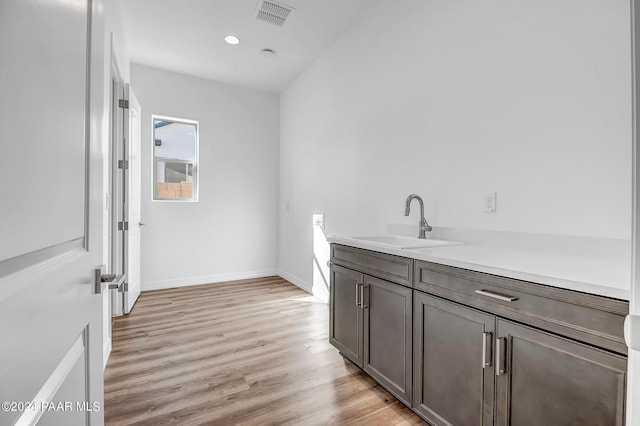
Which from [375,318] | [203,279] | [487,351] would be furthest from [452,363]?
[203,279]

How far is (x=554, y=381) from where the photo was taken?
3.44 ft

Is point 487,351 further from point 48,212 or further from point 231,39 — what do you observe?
point 231,39

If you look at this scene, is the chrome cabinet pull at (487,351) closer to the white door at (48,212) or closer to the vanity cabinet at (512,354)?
the vanity cabinet at (512,354)

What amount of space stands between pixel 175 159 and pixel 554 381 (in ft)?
14.7

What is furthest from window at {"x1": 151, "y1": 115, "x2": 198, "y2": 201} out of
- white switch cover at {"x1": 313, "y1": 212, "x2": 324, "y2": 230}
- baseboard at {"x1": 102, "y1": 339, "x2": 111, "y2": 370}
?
baseboard at {"x1": 102, "y1": 339, "x2": 111, "y2": 370}

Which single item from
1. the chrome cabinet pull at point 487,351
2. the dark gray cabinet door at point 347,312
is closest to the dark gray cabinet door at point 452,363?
the chrome cabinet pull at point 487,351

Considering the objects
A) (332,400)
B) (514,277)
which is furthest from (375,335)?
(514,277)

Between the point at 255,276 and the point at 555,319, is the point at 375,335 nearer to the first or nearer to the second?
the point at 555,319

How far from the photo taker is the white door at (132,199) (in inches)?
119

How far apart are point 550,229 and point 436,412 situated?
1048 mm

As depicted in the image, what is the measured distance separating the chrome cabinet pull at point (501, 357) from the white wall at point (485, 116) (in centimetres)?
72

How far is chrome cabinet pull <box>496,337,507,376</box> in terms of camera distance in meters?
1.19

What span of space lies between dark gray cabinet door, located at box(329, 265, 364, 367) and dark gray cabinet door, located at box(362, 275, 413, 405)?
0.23 ft

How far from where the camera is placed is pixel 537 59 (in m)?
1.63
